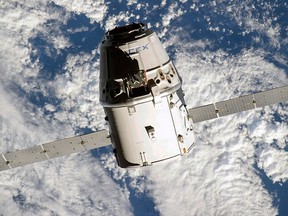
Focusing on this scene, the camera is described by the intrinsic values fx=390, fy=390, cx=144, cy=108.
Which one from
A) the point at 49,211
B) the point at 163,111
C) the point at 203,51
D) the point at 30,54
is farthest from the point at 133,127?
the point at 49,211

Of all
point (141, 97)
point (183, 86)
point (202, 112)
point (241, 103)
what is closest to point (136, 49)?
point (141, 97)

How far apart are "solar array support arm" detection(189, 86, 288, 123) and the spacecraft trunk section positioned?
5.39 ft

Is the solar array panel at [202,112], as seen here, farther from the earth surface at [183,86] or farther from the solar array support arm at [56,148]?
the earth surface at [183,86]

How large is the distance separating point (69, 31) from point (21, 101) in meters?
6.18

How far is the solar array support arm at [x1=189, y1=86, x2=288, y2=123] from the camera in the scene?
45.1ft

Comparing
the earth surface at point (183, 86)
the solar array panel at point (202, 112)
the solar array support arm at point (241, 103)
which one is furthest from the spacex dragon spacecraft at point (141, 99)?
the earth surface at point (183, 86)

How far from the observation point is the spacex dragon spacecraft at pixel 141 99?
11.7 m

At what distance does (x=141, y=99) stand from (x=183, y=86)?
53.0 ft

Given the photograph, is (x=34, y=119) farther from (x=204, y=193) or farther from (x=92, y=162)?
(x=204, y=193)

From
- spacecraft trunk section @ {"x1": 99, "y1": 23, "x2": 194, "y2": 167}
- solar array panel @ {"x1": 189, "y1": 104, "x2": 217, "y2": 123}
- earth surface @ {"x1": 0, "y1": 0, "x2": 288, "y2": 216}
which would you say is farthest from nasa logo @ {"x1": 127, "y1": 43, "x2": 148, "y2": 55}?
earth surface @ {"x1": 0, "y1": 0, "x2": 288, "y2": 216}

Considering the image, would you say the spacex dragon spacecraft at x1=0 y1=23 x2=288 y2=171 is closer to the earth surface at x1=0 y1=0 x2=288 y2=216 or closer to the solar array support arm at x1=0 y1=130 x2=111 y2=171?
the solar array support arm at x1=0 y1=130 x2=111 y2=171

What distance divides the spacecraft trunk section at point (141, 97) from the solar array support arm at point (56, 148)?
1.68 metres

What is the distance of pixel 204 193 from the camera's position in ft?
97.7

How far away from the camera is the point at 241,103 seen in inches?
549
